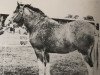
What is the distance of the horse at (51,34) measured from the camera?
3.65 feet

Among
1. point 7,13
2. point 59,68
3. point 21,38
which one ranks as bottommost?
point 59,68

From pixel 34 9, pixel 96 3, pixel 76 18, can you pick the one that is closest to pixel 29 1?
pixel 34 9

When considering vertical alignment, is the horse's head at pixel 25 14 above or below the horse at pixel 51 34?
above

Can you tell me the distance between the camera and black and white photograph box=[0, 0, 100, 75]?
3.54ft

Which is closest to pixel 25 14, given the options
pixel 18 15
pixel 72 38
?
pixel 18 15

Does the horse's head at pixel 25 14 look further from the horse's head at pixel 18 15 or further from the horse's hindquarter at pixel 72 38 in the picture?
the horse's hindquarter at pixel 72 38

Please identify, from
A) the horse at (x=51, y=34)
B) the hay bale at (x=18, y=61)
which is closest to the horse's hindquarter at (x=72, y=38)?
the horse at (x=51, y=34)

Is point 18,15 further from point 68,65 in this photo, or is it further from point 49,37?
point 68,65

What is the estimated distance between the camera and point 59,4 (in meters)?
1.16

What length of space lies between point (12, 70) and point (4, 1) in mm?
364

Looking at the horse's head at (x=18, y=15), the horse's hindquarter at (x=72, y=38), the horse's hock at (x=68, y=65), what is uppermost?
the horse's head at (x=18, y=15)

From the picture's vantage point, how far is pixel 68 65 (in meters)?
1.15

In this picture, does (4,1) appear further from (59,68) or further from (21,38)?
(59,68)

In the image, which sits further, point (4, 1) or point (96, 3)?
point (96, 3)
